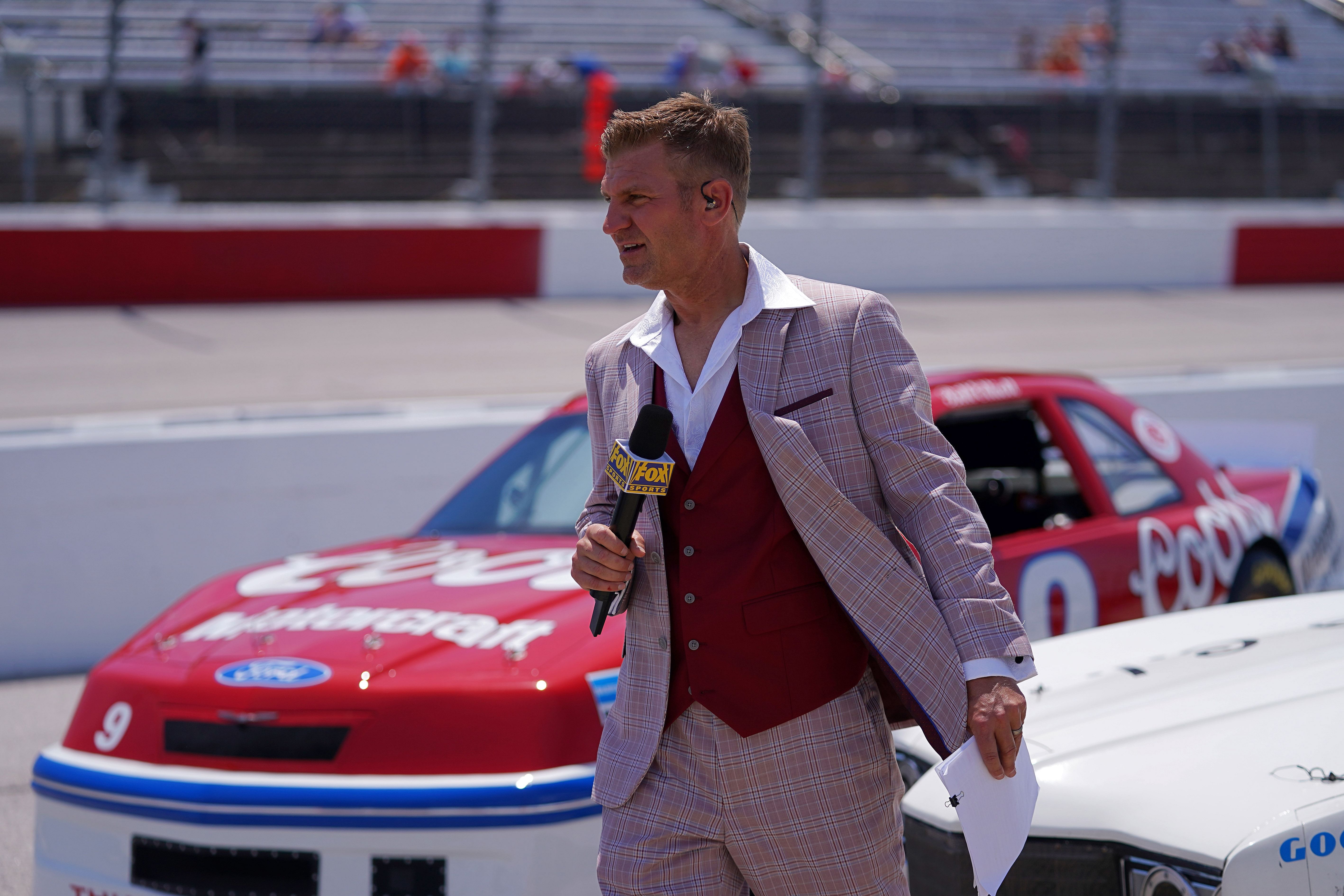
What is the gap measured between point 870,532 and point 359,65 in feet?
47.4

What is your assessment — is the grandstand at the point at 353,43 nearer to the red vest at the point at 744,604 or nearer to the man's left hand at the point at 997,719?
the red vest at the point at 744,604

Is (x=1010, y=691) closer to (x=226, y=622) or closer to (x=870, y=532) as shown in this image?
(x=870, y=532)

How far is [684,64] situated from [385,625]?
47.3 ft

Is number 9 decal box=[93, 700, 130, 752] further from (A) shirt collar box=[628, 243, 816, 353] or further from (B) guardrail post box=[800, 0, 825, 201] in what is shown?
(B) guardrail post box=[800, 0, 825, 201]

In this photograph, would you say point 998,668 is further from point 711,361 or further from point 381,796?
point 381,796

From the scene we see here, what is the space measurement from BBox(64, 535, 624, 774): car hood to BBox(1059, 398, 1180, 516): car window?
79.2 inches

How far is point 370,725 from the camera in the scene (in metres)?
2.82

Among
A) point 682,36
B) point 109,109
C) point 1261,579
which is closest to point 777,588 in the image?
point 1261,579

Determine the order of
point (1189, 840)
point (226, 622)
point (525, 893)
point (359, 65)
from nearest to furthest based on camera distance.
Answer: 1. point (1189, 840)
2. point (525, 893)
3. point (226, 622)
4. point (359, 65)

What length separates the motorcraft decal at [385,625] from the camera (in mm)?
3029

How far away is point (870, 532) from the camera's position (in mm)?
1947

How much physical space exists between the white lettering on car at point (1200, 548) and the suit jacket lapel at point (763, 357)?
2.52m

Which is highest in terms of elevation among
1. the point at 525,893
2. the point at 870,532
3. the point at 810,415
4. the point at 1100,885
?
the point at 810,415

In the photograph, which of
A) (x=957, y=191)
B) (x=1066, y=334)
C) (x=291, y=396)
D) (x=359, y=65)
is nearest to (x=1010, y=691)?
(x=291, y=396)
